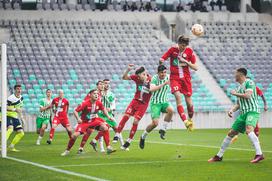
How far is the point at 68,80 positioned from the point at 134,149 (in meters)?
20.5

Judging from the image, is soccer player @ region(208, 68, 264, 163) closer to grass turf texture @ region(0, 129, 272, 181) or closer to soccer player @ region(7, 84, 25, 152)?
grass turf texture @ region(0, 129, 272, 181)

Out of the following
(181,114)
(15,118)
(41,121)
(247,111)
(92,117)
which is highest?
(247,111)

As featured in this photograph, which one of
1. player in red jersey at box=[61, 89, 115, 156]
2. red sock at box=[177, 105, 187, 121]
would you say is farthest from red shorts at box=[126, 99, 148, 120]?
red sock at box=[177, 105, 187, 121]

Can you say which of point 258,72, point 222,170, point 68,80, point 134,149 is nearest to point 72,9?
point 68,80

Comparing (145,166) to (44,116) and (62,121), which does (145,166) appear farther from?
(44,116)

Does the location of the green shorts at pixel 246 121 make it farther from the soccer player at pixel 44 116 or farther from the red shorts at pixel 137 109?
the soccer player at pixel 44 116

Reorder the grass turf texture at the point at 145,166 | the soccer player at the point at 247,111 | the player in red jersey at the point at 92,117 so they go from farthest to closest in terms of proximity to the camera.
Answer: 1. the player in red jersey at the point at 92,117
2. the soccer player at the point at 247,111
3. the grass turf texture at the point at 145,166

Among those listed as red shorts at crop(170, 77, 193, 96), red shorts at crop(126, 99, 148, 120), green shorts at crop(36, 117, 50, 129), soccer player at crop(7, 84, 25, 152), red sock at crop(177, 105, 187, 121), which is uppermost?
red shorts at crop(170, 77, 193, 96)

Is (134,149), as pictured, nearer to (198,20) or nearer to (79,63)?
(79,63)

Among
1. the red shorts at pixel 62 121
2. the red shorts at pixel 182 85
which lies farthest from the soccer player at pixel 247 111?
the red shorts at pixel 62 121

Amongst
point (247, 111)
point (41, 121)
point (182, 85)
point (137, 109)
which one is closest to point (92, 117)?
point (137, 109)

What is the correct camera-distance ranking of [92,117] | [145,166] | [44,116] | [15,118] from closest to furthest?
[145,166] → [92,117] → [15,118] → [44,116]

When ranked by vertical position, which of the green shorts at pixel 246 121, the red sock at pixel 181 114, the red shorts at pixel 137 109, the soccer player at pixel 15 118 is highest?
the green shorts at pixel 246 121

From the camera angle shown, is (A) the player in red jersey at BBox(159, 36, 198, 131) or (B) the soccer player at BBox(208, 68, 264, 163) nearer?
(B) the soccer player at BBox(208, 68, 264, 163)
